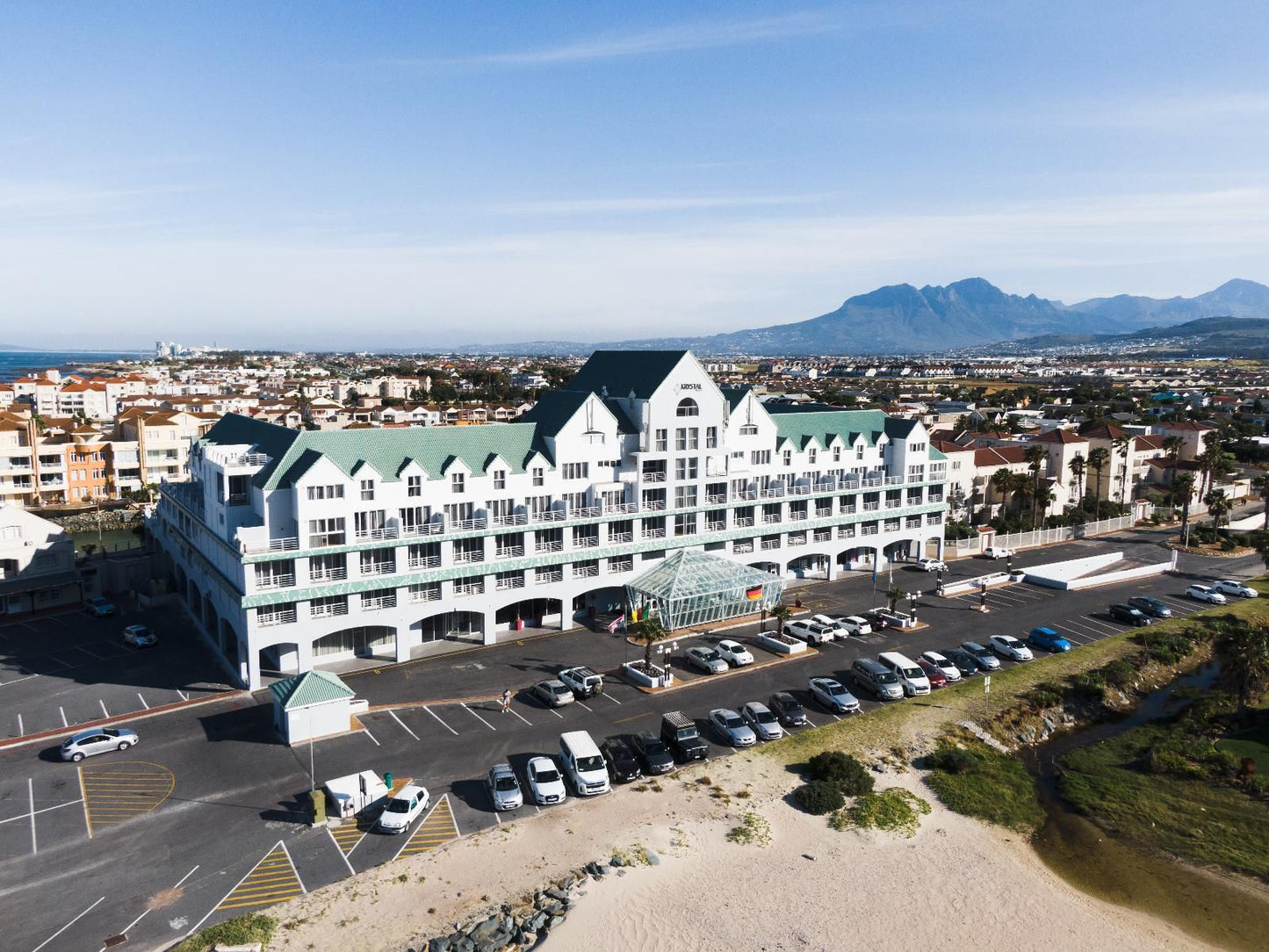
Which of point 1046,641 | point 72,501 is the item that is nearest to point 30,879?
point 1046,641

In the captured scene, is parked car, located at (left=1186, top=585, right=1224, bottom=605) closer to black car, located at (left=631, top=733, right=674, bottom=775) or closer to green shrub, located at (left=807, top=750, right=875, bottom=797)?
green shrub, located at (left=807, top=750, right=875, bottom=797)

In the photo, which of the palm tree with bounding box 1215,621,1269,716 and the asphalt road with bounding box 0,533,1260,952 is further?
the palm tree with bounding box 1215,621,1269,716

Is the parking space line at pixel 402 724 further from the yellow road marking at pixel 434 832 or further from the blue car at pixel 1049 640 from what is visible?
the blue car at pixel 1049 640

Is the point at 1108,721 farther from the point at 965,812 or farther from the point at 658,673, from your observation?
the point at 658,673

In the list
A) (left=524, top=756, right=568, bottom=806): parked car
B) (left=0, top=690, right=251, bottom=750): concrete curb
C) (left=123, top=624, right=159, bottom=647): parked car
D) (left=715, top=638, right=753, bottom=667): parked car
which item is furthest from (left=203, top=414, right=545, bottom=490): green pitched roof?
(left=524, top=756, right=568, bottom=806): parked car

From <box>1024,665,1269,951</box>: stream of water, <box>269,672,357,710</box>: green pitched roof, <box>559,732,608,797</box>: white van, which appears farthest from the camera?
<box>269,672,357,710</box>: green pitched roof

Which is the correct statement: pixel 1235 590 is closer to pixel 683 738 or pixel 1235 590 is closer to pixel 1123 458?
pixel 1123 458

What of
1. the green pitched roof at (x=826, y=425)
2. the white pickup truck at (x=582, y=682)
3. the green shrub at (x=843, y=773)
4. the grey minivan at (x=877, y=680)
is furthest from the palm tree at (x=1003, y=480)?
the white pickup truck at (x=582, y=682)
